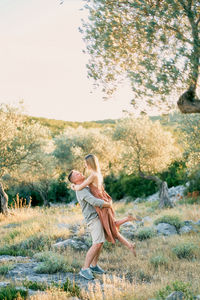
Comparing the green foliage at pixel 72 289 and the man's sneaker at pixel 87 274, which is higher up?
the green foliage at pixel 72 289

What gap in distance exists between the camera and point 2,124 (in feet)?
59.9

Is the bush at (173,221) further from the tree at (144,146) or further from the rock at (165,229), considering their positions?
the tree at (144,146)

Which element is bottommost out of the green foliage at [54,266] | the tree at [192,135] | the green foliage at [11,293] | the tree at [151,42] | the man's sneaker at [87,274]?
the green foliage at [54,266]

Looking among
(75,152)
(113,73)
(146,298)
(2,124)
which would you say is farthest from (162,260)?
(75,152)

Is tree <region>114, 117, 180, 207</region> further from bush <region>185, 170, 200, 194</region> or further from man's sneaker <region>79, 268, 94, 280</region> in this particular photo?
man's sneaker <region>79, 268, 94, 280</region>

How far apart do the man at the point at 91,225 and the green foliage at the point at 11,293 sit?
1725 millimetres

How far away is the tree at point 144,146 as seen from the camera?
24172mm

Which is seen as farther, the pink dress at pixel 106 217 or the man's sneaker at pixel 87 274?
the pink dress at pixel 106 217

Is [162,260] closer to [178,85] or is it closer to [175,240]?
[175,240]

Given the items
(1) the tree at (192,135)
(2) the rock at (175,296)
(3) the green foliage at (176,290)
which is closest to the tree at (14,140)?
(1) the tree at (192,135)

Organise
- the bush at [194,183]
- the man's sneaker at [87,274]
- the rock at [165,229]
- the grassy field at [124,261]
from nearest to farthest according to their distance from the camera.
→ the grassy field at [124,261], the man's sneaker at [87,274], the rock at [165,229], the bush at [194,183]

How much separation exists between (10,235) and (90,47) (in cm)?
685

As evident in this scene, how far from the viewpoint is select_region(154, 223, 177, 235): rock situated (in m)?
11.8

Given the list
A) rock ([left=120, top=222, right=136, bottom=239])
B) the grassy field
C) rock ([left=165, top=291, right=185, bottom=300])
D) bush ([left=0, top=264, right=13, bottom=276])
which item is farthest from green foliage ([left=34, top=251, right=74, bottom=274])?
rock ([left=120, top=222, right=136, bottom=239])
